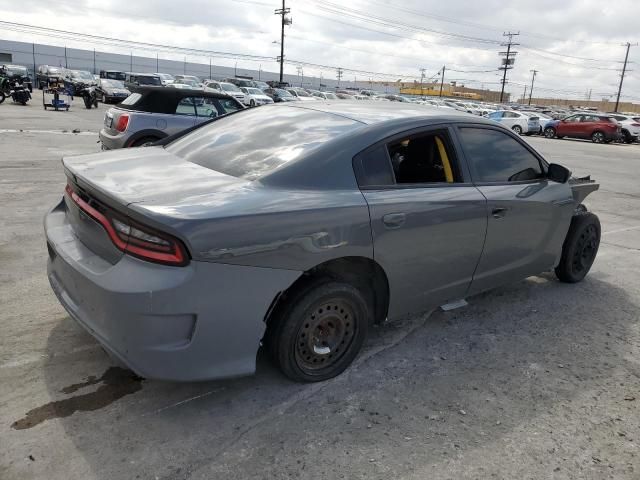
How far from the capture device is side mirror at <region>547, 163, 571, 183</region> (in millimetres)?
4301

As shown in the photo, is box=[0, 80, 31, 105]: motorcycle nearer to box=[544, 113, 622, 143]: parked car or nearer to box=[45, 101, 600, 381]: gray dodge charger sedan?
box=[45, 101, 600, 381]: gray dodge charger sedan

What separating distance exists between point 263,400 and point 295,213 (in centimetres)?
108

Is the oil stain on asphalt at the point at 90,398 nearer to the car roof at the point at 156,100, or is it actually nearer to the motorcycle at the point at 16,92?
the car roof at the point at 156,100

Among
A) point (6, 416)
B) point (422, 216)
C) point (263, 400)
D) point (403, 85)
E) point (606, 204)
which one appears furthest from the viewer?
point (403, 85)

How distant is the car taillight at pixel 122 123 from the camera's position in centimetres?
929

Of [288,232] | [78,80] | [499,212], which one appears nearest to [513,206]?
[499,212]

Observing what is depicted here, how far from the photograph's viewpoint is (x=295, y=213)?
2.69 m

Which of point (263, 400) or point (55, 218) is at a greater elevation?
point (55, 218)

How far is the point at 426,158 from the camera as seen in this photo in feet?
11.9

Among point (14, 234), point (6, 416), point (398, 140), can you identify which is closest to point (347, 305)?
point (398, 140)

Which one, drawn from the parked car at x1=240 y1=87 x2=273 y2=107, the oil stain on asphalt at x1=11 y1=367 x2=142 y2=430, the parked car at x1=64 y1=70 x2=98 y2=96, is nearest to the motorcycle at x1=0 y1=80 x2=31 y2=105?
the parked car at x1=64 y1=70 x2=98 y2=96

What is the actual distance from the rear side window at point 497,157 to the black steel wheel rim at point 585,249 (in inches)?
41.3

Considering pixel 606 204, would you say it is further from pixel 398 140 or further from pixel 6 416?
pixel 6 416

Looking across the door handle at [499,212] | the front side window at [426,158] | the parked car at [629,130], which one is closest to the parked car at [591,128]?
the parked car at [629,130]
